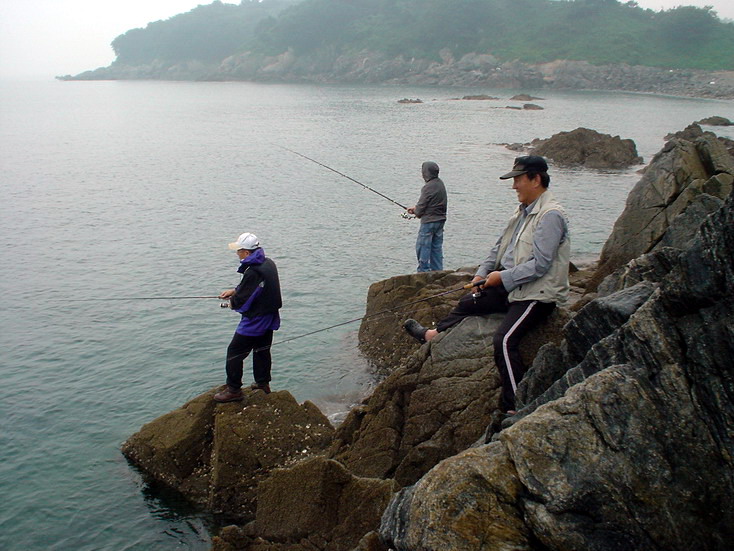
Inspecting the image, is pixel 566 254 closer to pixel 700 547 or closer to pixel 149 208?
pixel 700 547

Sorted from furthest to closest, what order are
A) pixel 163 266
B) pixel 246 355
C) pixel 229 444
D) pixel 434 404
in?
pixel 163 266 < pixel 246 355 < pixel 229 444 < pixel 434 404

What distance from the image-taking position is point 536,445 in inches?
178

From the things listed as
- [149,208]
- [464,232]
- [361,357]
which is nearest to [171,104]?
[149,208]

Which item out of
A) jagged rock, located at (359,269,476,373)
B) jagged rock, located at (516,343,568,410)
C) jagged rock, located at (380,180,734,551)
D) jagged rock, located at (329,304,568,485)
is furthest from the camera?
jagged rock, located at (359,269,476,373)

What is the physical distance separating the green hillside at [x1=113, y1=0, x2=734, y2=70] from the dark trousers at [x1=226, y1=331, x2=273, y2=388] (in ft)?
453

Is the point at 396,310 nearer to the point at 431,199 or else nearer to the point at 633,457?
the point at 431,199

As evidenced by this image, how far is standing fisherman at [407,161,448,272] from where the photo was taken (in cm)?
1447

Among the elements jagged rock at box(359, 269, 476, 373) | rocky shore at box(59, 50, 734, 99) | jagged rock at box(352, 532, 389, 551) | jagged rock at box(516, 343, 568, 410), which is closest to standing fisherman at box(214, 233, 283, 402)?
jagged rock at box(359, 269, 476, 373)

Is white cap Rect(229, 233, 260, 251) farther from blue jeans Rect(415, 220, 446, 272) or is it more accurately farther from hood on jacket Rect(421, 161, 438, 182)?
blue jeans Rect(415, 220, 446, 272)

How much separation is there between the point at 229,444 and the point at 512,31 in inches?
6671

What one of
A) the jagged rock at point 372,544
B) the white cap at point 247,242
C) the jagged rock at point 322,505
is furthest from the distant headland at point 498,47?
the jagged rock at point 372,544

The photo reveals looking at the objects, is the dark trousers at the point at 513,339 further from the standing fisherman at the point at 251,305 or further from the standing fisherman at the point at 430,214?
the standing fisherman at the point at 430,214

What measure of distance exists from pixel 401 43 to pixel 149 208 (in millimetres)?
147005

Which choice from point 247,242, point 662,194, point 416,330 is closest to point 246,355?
point 247,242
